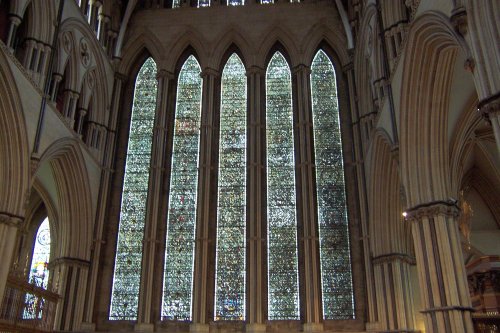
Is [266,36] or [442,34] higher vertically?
[266,36]

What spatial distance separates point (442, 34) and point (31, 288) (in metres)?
11.3

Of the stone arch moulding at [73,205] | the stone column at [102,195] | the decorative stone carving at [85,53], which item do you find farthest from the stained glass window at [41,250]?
the decorative stone carving at [85,53]

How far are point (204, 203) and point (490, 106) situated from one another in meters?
10.9

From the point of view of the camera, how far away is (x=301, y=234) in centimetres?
1652

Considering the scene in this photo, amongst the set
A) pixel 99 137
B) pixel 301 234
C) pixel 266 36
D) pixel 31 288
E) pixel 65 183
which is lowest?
pixel 31 288

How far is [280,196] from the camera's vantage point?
17234 millimetres

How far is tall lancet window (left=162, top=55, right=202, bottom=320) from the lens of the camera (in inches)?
638

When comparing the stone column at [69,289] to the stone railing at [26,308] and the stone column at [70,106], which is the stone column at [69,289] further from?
the stone column at [70,106]

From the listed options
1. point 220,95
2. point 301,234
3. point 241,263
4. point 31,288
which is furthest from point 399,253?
point 31,288

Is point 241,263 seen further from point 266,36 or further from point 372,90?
point 266,36

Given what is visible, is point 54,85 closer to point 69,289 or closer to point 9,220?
point 9,220

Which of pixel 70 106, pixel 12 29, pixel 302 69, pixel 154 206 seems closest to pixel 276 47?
pixel 302 69

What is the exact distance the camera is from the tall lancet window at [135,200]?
1634 cm

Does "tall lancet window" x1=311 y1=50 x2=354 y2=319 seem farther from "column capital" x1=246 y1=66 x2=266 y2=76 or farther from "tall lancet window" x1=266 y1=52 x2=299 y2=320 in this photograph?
"column capital" x1=246 y1=66 x2=266 y2=76
